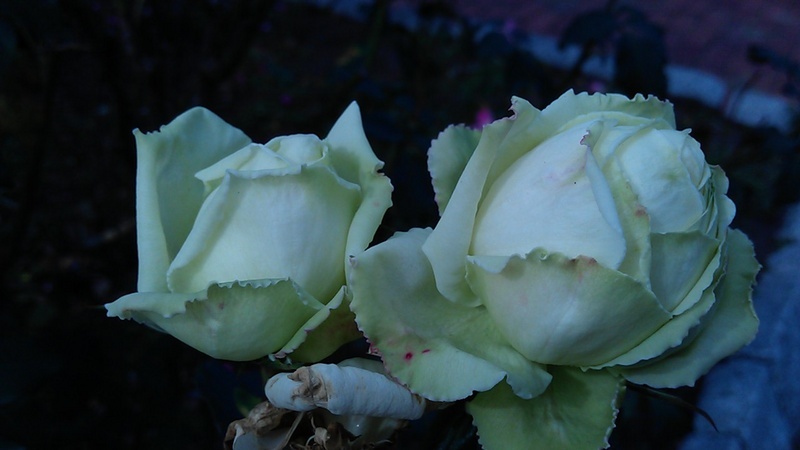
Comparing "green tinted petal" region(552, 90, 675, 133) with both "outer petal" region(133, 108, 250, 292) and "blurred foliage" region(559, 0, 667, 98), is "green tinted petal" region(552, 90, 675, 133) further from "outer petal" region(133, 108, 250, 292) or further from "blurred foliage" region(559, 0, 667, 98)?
"blurred foliage" region(559, 0, 667, 98)

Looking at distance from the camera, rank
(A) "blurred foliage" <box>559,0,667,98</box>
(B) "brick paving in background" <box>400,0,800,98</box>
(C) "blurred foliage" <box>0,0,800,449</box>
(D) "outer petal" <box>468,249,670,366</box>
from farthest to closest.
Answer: (B) "brick paving in background" <box>400,0,800,98</box>, (A) "blurred foliage" <box>559,0,667,98</box>, (C) "blurred foliage" <box>0,0,800,449</box>, (D) "outer petal" <box>468,249,670,366</box>

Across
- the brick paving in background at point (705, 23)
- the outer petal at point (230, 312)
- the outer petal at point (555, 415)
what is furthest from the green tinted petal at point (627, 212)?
the brick paving in background at point (705, 23)

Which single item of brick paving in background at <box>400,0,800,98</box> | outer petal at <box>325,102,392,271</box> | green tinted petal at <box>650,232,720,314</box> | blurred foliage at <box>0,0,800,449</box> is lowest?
brick paving in background at <box>400,0,800,98</box>

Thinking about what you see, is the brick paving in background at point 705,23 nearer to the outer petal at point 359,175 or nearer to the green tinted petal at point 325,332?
the outer petal at point 359,175

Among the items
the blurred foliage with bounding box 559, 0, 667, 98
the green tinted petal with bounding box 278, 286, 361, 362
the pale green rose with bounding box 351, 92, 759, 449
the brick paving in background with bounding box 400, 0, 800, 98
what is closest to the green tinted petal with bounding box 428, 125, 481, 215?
the pale green rose with bounding box 351, 92, 759, 449

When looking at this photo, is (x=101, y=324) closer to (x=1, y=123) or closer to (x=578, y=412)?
(x=578, y=412)

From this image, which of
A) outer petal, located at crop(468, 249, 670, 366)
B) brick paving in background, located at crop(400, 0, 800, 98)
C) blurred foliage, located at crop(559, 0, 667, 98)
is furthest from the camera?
brick paving in background, located at crop(400, 0, 800, 98)

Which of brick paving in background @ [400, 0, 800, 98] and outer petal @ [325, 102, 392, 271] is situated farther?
brick paving in background @ [400, 0, 800, 98]
